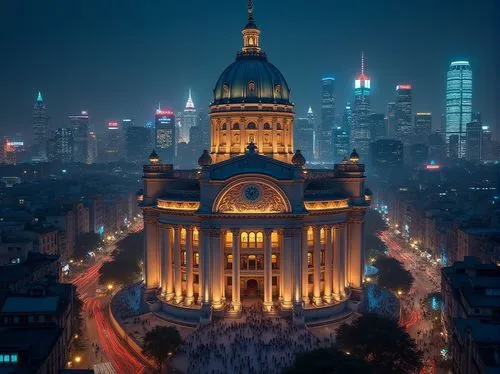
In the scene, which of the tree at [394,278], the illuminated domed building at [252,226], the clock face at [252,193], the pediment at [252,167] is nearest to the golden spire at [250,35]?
the illuminated domed building at [252,226]

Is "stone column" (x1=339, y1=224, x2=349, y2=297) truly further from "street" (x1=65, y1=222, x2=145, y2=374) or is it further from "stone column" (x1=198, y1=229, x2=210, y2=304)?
"street" (x1=65, y1=222, x2=145, y2=374)

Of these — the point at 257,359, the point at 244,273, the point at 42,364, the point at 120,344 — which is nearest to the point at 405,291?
the point at 244,273

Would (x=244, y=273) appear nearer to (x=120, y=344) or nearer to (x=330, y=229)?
(x=330, y=229)

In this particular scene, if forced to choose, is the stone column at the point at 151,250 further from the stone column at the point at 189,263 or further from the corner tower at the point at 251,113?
the corner tower at the point at 251,113

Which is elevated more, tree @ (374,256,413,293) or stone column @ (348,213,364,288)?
stone column @ (348,213,364,288)

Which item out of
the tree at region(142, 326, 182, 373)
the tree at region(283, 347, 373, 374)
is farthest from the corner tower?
the tree at region(283, 347, 373, 374)
